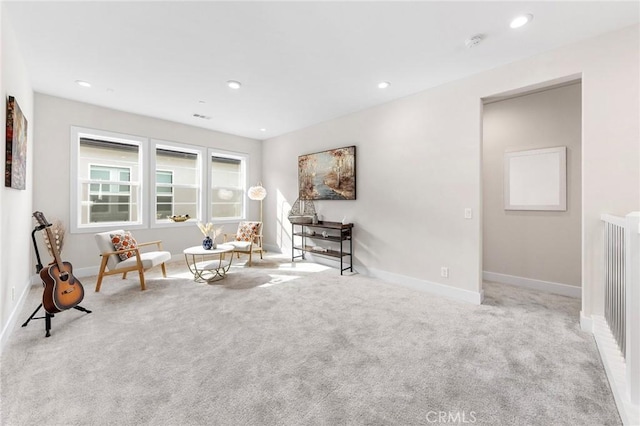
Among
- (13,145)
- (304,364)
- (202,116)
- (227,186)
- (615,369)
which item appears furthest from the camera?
(227,186)

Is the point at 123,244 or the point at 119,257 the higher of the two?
the point at 123,244

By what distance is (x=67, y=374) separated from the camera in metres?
1.86

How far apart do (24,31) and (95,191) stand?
2758 mm

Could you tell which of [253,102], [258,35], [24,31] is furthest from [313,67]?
[24,31]

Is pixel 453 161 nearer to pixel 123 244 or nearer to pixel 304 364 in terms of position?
pixel 304 364

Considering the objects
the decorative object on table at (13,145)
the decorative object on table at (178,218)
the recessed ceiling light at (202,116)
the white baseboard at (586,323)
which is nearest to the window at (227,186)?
the decorative object on table at (178,218)

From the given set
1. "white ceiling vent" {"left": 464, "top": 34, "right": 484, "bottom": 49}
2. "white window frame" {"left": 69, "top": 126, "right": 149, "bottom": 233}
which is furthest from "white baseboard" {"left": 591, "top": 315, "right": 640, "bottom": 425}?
"white window frame" {"left": 69, "top": 126, "right": 149, "bottom": 233}

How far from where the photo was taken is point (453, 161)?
340 cm

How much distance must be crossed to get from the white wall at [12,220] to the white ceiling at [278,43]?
19 centimetres

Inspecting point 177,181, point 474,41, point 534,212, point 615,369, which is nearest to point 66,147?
point 177,181

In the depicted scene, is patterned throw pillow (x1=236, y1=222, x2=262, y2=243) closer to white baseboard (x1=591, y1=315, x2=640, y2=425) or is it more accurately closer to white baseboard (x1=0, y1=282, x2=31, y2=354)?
white baseboard (x1=0, y1=282, x2=31, y2=354)

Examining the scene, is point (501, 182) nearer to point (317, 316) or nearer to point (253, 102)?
point (317, 316)

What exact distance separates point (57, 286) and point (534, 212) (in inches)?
226

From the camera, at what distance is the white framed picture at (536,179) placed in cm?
352
